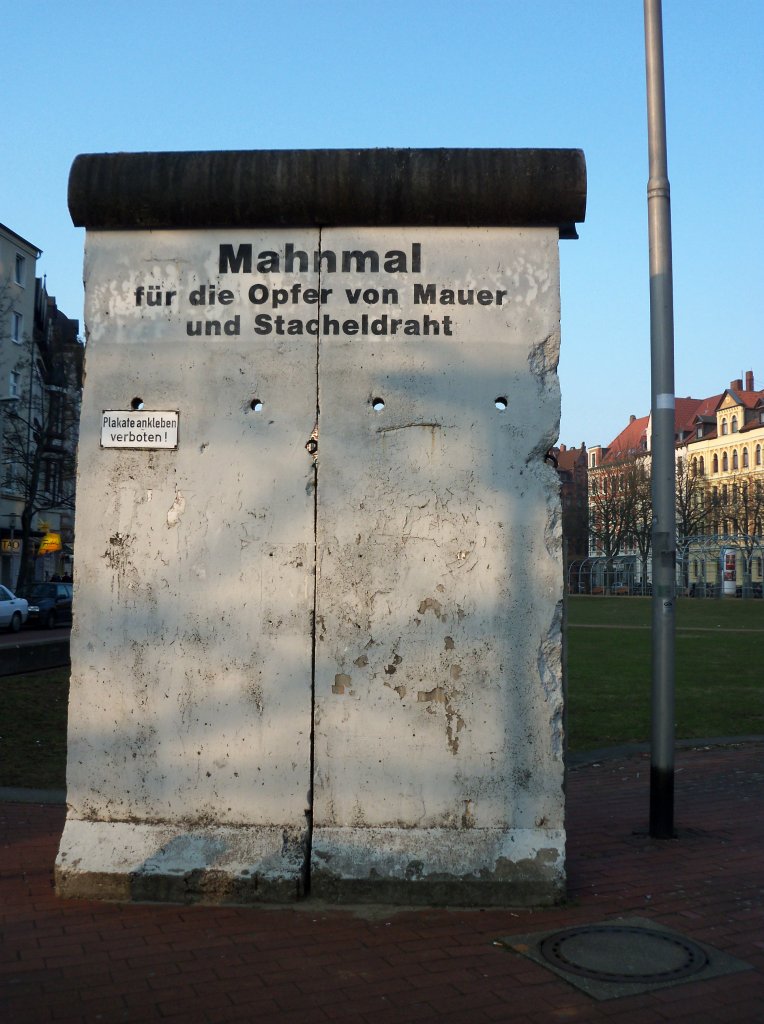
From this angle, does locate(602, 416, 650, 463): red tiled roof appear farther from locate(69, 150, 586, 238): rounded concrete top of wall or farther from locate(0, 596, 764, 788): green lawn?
locate(69, 150, 586, 238): rounded concrete top of wall

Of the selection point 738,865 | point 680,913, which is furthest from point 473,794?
point 738,865

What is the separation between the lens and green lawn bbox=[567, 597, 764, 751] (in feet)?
41.1

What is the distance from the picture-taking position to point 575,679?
688 inches

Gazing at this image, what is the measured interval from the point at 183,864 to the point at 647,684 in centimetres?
1271

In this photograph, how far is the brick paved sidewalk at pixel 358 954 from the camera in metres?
4.02

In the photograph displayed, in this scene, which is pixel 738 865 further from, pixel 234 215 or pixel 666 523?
pixel 234 215

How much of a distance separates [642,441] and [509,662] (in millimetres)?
105332

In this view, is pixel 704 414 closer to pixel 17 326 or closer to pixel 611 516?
pixel 611 516

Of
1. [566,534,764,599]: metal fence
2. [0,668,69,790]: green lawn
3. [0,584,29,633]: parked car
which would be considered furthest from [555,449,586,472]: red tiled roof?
[0,668,69,790]: green lawn

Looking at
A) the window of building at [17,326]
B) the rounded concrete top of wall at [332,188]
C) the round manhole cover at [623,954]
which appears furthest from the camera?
the window of building at [17,326]

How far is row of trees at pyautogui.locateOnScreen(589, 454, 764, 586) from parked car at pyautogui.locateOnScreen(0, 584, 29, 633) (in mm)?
42080

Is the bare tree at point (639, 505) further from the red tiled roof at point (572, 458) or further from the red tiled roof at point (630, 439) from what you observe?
the red tiled roof at point (572, 458)

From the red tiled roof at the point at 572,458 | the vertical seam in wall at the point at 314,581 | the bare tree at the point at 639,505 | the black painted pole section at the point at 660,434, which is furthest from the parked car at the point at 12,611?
A: the red tiled roof at the point at 572,458

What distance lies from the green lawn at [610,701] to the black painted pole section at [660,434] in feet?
13.3
